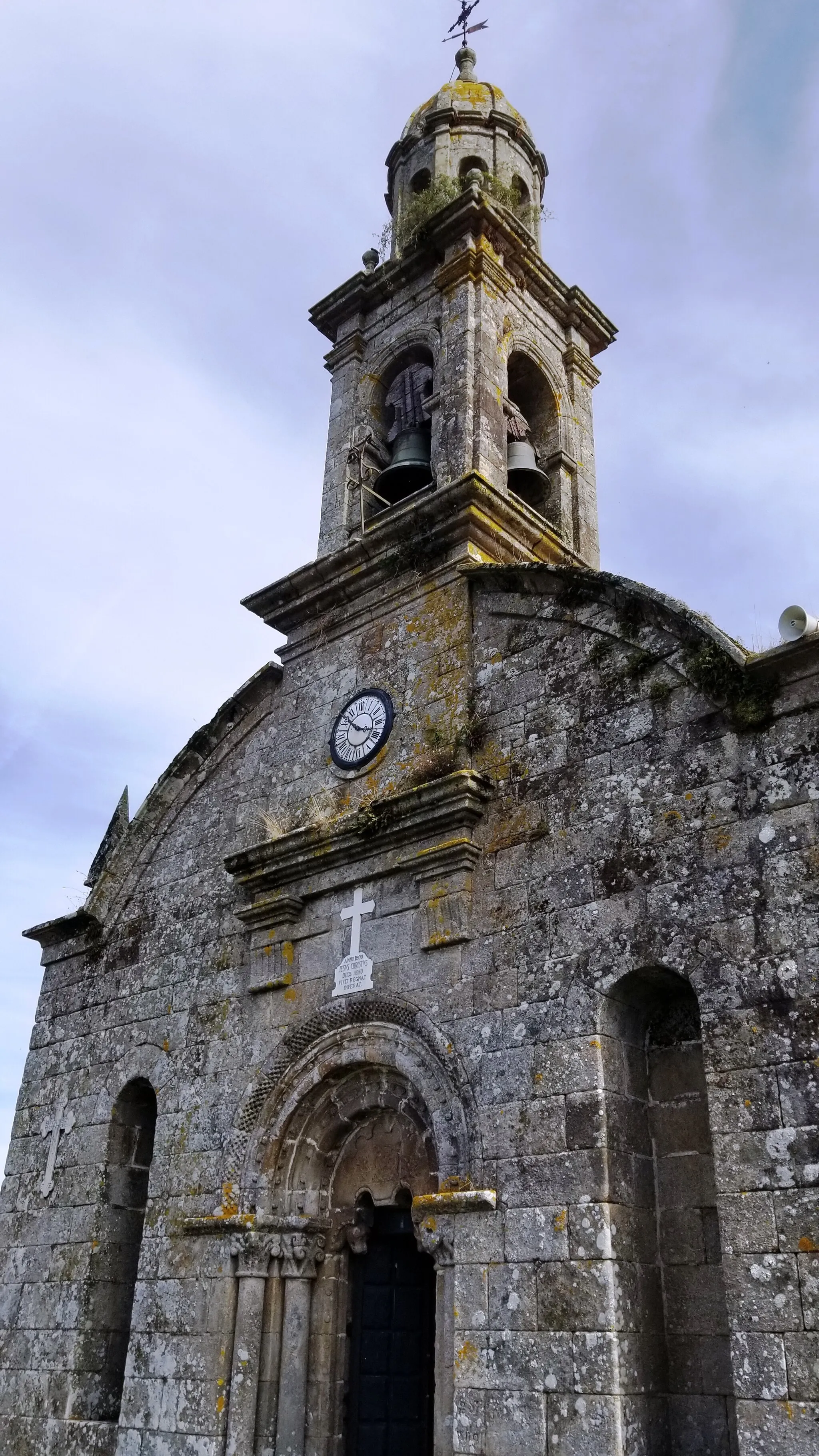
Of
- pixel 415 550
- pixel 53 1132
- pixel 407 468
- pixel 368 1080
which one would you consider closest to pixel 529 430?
pixel 407 468

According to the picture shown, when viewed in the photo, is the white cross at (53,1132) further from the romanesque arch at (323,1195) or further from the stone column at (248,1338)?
the stone column at (248,1338)

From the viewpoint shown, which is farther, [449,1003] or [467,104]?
[467,104]

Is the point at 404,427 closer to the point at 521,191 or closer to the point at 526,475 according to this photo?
the point at 526,475

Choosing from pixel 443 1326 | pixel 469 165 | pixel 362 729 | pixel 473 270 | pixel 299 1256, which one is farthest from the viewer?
pixel 469 165

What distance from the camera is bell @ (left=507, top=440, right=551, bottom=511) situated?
9828 millimetres

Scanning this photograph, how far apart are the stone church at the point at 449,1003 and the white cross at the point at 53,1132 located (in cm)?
5

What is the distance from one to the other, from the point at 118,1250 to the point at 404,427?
22.8ft

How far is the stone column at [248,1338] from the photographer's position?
691 cm

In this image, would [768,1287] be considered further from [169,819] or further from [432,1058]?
[169,819]

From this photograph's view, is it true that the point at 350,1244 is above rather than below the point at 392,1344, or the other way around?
above

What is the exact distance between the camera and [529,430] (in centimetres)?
1055

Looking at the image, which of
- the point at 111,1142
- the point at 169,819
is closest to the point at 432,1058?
the point at 111,1142

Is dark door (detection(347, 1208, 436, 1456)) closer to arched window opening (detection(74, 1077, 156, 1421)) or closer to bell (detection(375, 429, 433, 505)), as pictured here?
arched window opening (detection(74, 1077, 156, 1421))

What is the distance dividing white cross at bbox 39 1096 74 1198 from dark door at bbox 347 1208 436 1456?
9.96ft
